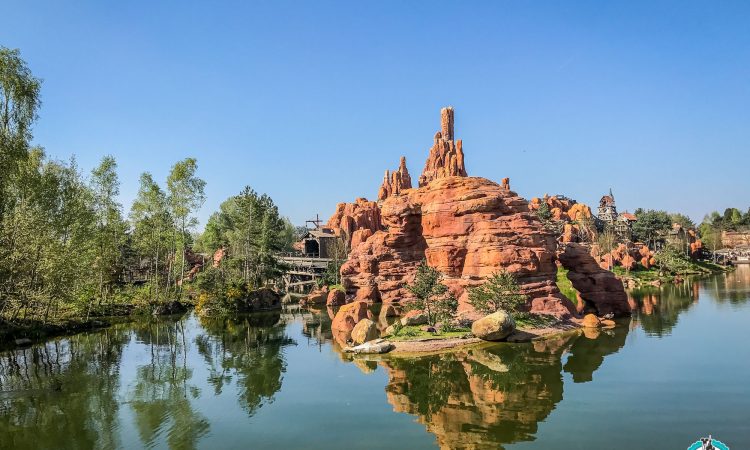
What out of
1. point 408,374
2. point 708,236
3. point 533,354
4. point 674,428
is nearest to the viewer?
point 674,428

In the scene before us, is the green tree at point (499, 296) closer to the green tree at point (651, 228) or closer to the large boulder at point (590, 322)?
the large boulder at point (590, 322)

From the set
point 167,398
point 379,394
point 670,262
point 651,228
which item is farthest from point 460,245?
point 651,228

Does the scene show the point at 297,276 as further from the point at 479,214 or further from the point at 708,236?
the point at 708,236

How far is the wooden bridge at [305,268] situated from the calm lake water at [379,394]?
3880 cm

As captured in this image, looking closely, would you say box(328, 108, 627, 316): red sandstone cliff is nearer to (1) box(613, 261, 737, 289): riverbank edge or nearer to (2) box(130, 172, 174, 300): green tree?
(2) box(130, 172, 174, 300): green tree

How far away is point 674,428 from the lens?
15.4 m

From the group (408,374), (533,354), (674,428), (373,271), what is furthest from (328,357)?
(373,271)

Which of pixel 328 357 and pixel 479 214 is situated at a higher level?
pixel 479 214

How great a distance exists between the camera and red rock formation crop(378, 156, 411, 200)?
10469 centimetres

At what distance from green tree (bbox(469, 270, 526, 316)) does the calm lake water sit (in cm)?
386

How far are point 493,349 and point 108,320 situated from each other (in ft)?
114

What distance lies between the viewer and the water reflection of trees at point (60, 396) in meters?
15.8

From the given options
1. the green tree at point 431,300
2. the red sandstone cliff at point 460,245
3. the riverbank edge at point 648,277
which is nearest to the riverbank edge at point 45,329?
the red sandstone cliff at point 460,245

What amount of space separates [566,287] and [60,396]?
36619 millimetres
